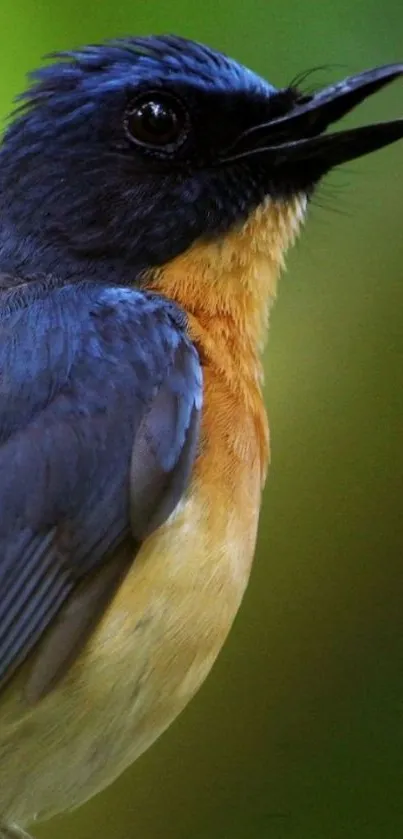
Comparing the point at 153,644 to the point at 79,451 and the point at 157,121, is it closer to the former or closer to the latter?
the point at 79,451

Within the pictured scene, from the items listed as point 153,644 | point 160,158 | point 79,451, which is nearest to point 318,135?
point 160,158

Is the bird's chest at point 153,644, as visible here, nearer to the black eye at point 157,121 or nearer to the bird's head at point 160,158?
the bird's head at point 160,158

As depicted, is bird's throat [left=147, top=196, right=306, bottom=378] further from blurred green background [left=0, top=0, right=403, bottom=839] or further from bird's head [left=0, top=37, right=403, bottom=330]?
blurred green background [left=0, top=0, right=403, bottom=839]

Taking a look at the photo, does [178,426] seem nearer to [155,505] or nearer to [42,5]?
[155,505]

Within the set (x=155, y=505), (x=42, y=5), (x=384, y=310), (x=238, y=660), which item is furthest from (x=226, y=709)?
(x=42, y=5)

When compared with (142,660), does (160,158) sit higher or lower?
higher

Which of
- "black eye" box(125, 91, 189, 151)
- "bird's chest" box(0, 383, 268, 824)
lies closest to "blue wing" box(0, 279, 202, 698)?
"bird's chest" box(0, 383, 268, 824)
